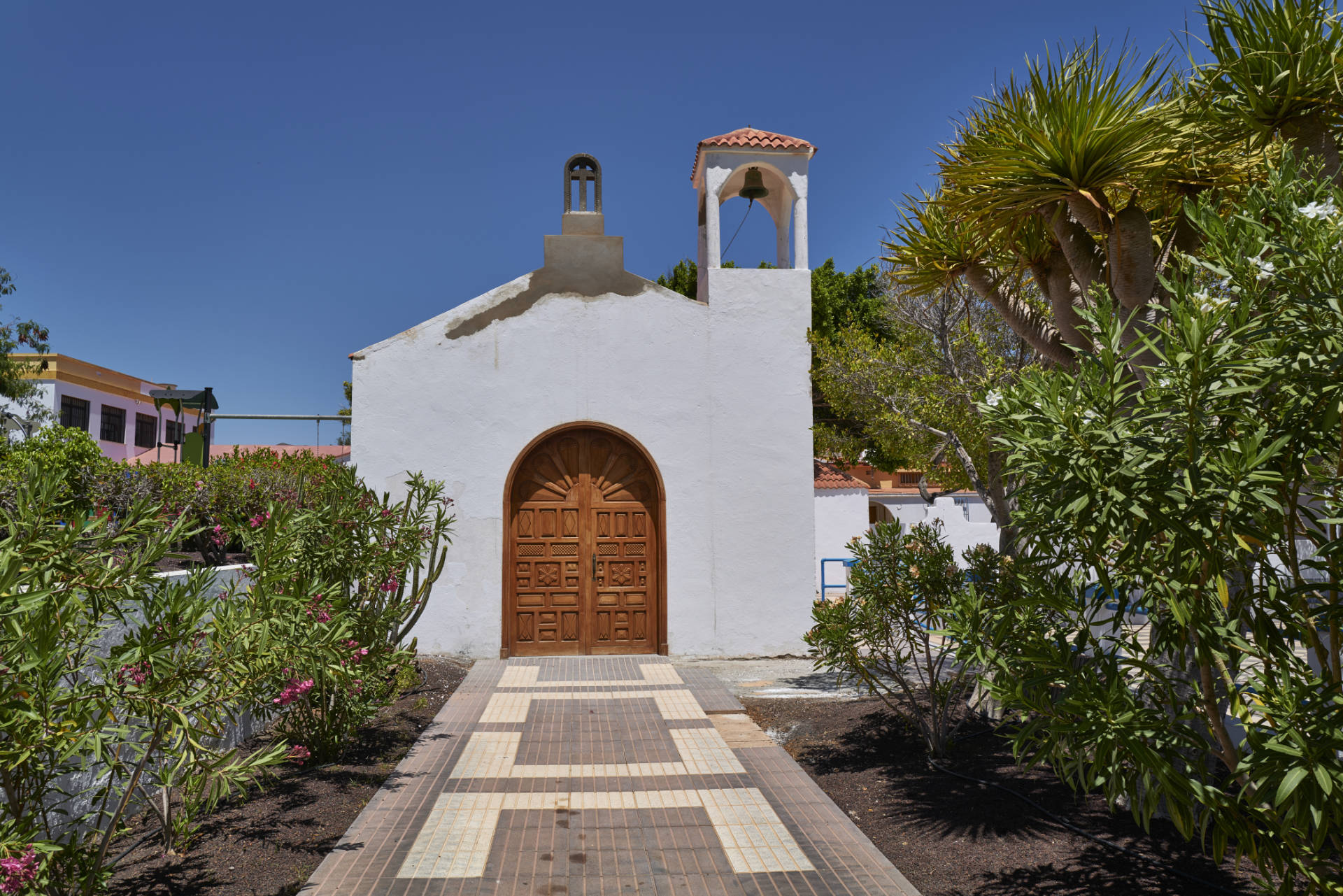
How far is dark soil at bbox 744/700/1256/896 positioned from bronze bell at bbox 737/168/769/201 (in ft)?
23.7

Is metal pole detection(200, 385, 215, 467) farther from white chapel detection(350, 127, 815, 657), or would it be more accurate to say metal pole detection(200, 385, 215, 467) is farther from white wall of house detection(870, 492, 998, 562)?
white wall of house detection(870, 492, 998, 562)

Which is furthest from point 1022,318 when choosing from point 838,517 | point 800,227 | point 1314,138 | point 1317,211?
point 838,517

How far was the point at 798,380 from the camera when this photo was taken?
10742mm

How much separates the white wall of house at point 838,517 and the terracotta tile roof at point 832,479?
18cm

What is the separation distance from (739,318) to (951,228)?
14.7 feet

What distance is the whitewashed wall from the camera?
33.8ft

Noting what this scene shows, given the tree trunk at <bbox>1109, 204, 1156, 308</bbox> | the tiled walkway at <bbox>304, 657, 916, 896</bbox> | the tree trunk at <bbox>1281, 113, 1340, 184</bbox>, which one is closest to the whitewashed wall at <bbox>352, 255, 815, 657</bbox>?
the tiled walkway at <bbox>304, 657, 916, 896</bbox>

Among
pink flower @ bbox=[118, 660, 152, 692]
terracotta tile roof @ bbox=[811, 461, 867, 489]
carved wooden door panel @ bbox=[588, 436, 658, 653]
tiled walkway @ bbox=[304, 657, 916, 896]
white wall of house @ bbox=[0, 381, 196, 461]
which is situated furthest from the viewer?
white wall of house @ bbox=[0, 381, 196, 461]

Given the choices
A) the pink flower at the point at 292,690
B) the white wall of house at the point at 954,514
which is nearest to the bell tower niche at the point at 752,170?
the pink flower at the point at 292,690

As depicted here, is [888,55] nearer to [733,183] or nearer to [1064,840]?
[733,183]

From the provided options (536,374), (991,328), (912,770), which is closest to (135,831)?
(912,770)

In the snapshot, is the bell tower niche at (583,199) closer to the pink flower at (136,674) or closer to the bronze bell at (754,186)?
the bronze bell at (754,186)

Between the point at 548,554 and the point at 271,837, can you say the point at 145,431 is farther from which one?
the point at 271,837

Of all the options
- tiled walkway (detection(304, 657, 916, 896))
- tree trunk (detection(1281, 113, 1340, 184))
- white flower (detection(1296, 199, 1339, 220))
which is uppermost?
tree trunk (detection(1281, 113, 1340, 184))
